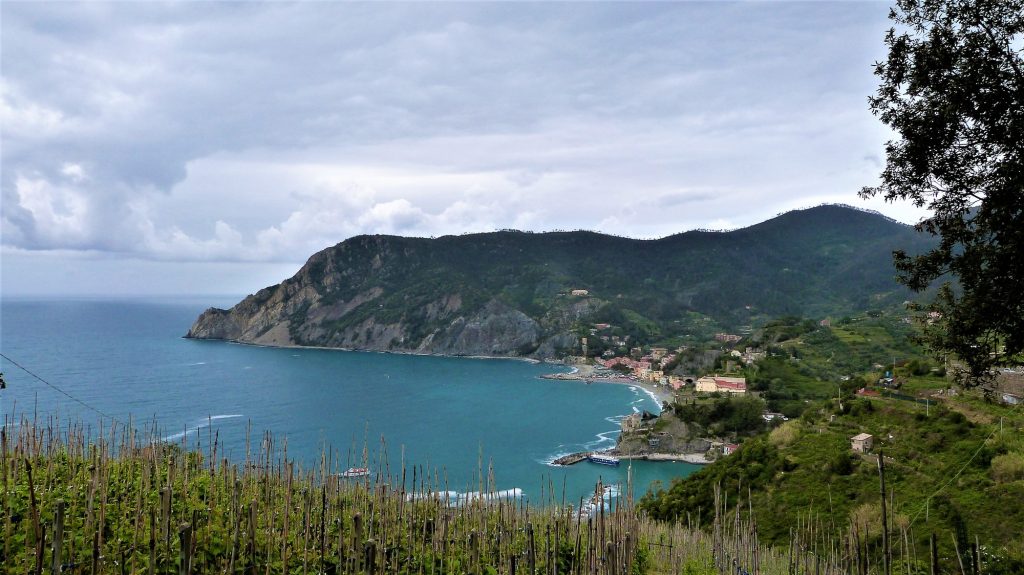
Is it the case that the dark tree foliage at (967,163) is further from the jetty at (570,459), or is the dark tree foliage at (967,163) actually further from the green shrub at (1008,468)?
the jetty at (570,459)

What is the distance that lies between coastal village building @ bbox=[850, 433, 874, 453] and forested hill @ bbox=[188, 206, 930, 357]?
83848 millimetres

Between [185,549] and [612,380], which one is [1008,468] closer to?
[185,549]

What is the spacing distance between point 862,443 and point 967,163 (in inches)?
579


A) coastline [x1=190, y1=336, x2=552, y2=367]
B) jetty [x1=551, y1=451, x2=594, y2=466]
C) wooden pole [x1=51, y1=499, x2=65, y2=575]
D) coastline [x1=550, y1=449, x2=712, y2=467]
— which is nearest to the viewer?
wooden pole [x1=51, y1=499, x2=65, y2=575]

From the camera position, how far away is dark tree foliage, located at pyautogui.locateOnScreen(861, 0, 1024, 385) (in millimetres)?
5352

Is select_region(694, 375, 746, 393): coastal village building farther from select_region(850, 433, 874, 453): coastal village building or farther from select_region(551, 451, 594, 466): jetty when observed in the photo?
select_region(850, 433, 874, 453): coastal village building

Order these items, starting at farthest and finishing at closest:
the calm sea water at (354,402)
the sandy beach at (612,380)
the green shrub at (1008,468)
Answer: the sandy beach at (612,380) → the calm sea water at (354,402) → the green shrub at (1008,468)

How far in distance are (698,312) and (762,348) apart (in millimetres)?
59220

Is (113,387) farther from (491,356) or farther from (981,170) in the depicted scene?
(981,170)

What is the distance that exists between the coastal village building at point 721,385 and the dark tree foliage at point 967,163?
50304mm

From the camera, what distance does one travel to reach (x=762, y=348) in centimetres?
7031

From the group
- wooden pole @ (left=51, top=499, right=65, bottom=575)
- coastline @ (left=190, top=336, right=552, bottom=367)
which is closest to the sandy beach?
coastline @ (left=190, top=336, right=552, bottom=367)

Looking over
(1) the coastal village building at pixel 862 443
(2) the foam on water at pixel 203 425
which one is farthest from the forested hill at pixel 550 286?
(1) the coastal village building at pixel 862 443

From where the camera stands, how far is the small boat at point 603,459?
43.0 metres
